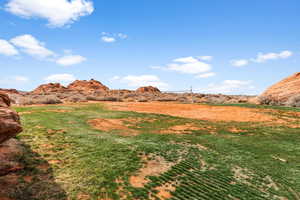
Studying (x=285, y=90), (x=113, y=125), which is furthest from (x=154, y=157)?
(x=285, y=90)

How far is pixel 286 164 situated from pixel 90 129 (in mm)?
15106

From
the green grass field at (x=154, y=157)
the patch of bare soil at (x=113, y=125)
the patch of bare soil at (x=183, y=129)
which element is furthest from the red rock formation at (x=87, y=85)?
the green grass field at (x=154, y=157)

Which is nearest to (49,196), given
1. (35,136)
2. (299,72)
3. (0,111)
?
(0,111)

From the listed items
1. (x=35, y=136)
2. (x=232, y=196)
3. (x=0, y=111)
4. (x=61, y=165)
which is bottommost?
(x=232, y=196)

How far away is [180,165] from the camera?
10891 mm

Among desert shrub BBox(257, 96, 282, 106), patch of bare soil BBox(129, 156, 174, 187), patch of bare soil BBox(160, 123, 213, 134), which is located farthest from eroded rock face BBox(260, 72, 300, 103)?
patch of bare soil BBox(129, 156, 174, 187)

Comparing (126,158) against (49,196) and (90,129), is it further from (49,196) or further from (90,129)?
(90,129)

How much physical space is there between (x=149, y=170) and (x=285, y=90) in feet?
138

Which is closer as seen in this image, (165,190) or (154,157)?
(165,190)

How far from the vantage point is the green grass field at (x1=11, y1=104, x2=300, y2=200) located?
8328 millimetres

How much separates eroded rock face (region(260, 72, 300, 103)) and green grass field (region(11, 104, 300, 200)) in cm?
2597

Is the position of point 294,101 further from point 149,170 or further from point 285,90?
point 149,170

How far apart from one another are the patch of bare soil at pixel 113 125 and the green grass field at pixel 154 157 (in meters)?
1.11

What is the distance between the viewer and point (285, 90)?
39812 mm
